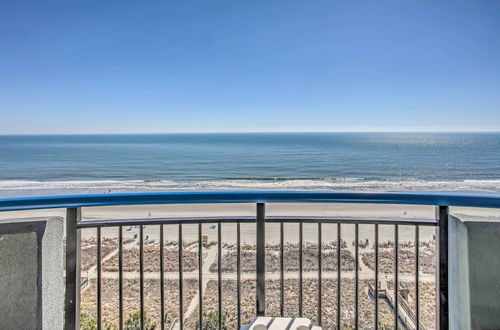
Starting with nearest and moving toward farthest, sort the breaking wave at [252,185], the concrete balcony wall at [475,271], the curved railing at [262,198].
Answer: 1. the curved railing at [262,198]
2. the concrete balcony wall at [475,271]
3. the breaking wave at [252,185]

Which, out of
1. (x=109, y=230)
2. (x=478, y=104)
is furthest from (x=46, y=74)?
(x=478, y=104)

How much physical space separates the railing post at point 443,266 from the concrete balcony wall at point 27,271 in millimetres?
1699

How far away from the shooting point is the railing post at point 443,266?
1275mm

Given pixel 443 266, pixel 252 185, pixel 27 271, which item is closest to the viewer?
pixel 27 271

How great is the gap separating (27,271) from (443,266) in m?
1.79

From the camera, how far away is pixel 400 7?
4141 millimetres

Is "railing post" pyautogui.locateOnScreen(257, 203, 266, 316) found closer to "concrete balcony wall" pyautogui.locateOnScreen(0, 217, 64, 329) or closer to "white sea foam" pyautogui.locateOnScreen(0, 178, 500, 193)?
"concrete balcony wall" pyautogui.locateOnScreen(0, 217, 64, 329)

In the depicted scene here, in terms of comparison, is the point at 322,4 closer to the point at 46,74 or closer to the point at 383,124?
the point at 46,74

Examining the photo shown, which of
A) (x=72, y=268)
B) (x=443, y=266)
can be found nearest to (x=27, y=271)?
(x=72, y=268)

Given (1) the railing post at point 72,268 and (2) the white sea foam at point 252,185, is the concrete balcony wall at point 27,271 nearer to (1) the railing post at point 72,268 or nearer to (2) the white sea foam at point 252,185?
(1) the railing post at point 72,268

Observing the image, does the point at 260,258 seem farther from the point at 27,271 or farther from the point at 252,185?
the point at 252,185

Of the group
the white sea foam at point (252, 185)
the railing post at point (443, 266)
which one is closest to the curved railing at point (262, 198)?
the railing post at point (443, 266)

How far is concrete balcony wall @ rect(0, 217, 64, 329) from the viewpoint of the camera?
1.13 m

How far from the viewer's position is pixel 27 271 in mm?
1161
